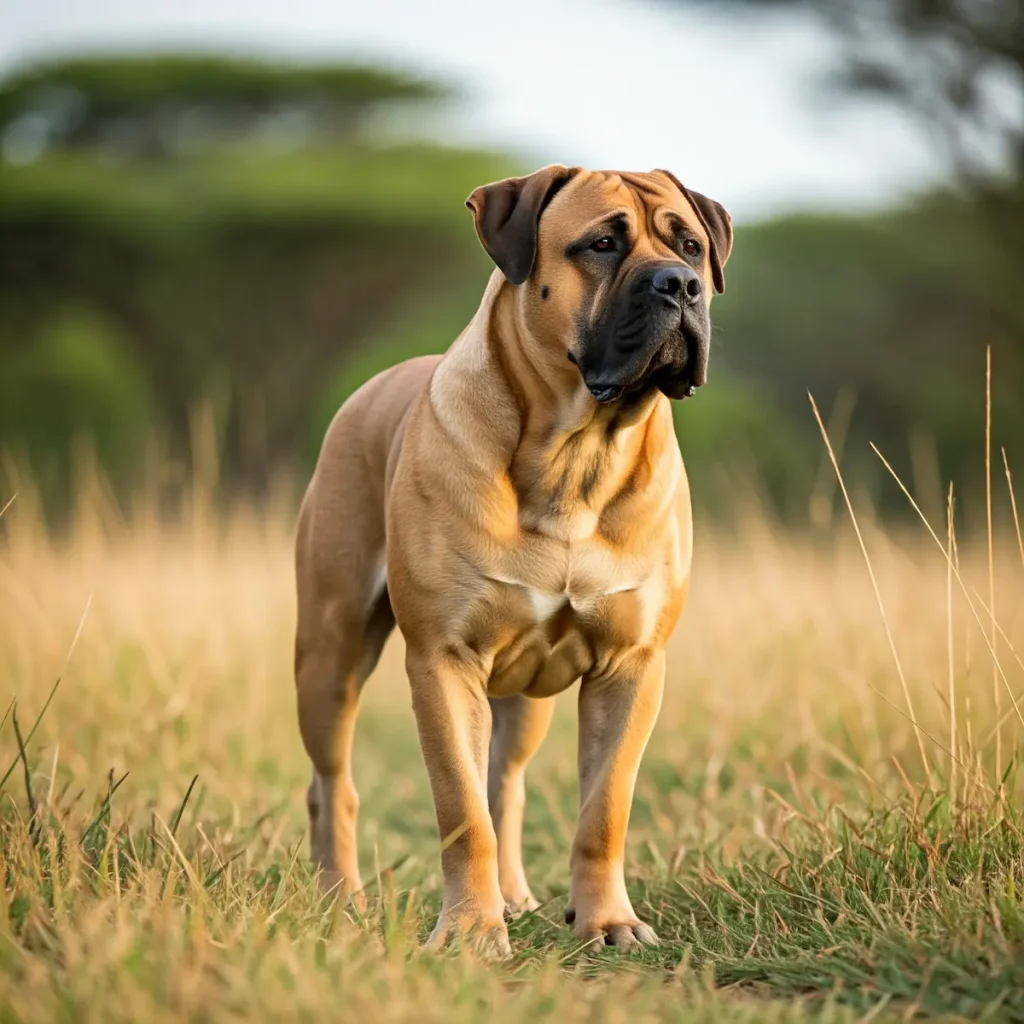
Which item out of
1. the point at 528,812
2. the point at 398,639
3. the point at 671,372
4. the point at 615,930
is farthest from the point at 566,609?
the point at 398,639

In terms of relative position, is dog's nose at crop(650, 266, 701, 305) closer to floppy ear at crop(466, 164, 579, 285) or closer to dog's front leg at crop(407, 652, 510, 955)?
floppy ear at crop(466, 164, 579, 285)

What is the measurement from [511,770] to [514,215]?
1686mm

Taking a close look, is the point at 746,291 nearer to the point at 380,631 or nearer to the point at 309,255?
the point at 309,255

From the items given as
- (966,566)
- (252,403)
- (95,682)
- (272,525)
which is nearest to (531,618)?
(95,682)

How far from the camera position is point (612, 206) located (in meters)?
3.71

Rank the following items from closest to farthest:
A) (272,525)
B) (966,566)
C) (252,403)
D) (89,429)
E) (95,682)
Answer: (95,682) → (272,525) → (966,566) → (89,429) → (252,403)

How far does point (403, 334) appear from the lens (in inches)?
605

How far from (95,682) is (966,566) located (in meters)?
5.84

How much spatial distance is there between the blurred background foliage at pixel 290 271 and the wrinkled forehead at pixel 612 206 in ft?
38.5

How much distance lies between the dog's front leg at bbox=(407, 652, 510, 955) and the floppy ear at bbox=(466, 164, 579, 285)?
100 centimetres

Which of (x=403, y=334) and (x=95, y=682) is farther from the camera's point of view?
(x=403, y=334)

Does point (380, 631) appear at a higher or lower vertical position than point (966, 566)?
higher

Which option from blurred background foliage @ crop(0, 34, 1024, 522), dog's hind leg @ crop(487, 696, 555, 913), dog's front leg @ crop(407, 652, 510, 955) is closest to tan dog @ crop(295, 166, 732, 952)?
dog's front leg @ crop(407, 652, 510, 955)

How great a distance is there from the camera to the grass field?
108 inches
